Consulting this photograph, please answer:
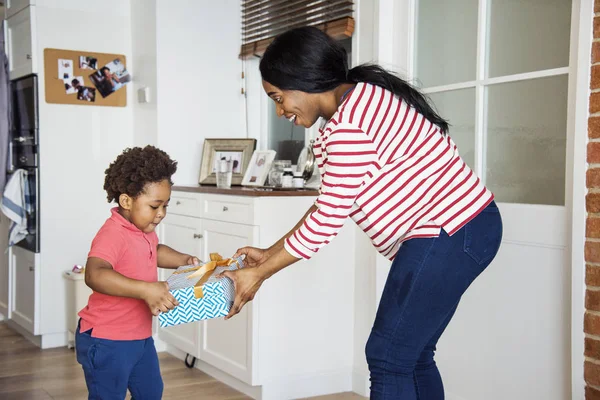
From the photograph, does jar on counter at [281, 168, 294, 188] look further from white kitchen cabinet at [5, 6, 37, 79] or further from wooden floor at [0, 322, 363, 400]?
white kitchen cabinet at [5, 6, 37, 79]

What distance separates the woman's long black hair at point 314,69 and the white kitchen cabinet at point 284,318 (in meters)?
1.24

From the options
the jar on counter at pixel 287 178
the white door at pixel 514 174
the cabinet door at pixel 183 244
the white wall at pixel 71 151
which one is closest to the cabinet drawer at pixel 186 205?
the cabinet door at pixel 183 244

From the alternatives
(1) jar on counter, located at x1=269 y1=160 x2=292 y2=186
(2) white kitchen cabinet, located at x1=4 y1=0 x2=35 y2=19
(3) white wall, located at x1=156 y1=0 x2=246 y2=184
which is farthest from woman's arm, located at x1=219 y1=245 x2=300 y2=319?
(2) white kitchen cabinet, located at x1=4 y1=0 x2=35 y2=19

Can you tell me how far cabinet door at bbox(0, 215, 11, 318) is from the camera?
440 centimetres

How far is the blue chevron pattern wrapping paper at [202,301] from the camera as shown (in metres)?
1.76

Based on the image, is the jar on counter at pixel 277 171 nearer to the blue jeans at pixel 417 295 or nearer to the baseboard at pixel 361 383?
the baseboard at pixel 361 383

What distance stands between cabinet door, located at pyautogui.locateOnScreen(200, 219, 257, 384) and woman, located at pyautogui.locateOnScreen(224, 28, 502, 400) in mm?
1273

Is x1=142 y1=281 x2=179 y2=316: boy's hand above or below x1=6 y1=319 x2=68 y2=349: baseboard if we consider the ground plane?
above

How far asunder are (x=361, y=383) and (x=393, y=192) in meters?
1.62

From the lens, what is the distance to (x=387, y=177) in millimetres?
1636

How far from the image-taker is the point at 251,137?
13.3 ft

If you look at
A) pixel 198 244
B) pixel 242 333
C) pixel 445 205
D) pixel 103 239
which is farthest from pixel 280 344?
pixel 445 205

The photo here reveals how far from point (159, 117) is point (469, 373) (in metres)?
2.12

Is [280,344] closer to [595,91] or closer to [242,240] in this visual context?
[242,240]
